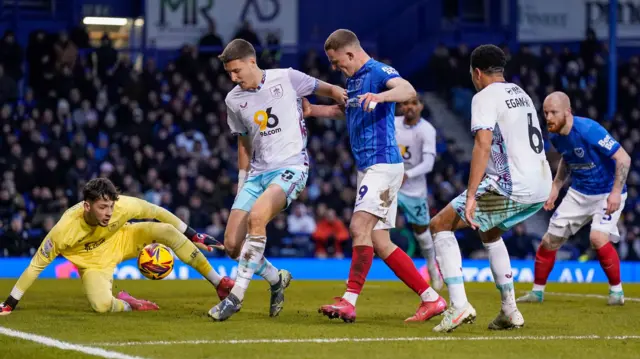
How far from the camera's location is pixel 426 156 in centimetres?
1432

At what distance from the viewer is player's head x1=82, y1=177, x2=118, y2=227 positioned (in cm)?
Result: 1006

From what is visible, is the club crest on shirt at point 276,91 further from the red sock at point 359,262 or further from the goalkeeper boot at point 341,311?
the goalkeeper boot at point 341,311

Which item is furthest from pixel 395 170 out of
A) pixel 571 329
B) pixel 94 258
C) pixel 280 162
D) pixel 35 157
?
pixel 35 157

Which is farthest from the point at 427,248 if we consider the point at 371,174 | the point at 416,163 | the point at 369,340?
the point at 369,340

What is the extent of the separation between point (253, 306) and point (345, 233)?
414 inches

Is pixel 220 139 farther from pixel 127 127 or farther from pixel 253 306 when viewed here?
pixel 253 306

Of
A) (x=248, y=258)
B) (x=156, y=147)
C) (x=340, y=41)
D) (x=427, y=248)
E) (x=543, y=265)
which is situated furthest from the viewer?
(x=156, y=147)

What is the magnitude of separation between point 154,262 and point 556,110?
4273mm

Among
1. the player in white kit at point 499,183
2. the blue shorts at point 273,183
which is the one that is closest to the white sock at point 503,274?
the player in white kit at point 499,183

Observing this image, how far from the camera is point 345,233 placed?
70.7 ft

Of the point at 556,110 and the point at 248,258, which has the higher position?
the point at 556,110

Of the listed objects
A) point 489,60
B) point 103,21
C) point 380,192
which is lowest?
point 380,192

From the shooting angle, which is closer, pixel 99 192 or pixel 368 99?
pixel 368 99

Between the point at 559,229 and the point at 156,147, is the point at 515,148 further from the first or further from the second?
the point at 156,147
